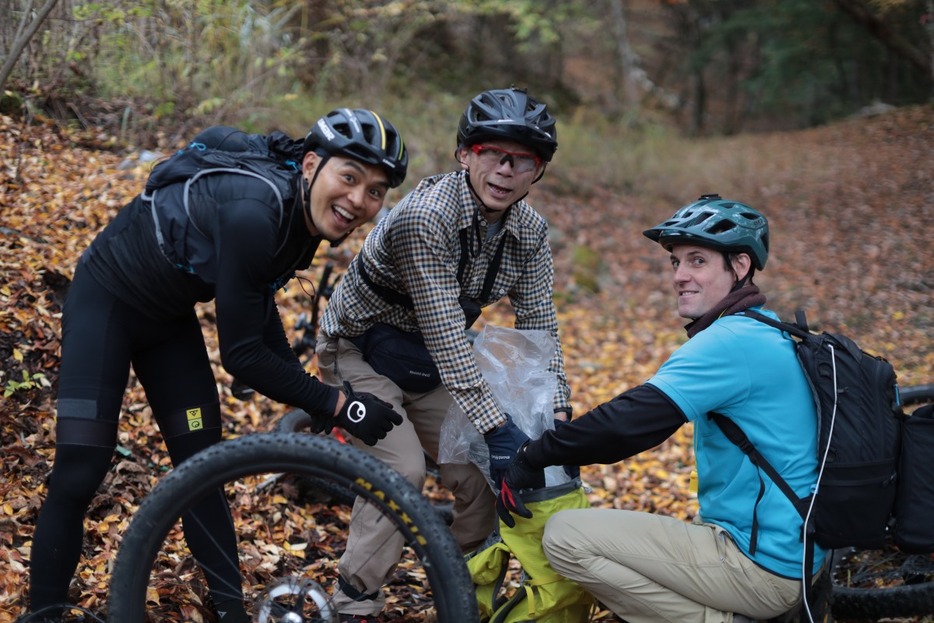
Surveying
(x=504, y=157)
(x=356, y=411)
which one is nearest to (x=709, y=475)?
(x=356, y=411)

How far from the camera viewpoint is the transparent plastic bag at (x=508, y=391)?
3.27m

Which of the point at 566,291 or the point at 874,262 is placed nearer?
the point at 566,291

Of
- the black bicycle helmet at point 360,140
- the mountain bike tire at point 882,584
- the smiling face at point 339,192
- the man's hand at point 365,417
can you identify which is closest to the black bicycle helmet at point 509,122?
the black bicycle helmet at point 360,140

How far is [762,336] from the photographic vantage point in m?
A: 2.64

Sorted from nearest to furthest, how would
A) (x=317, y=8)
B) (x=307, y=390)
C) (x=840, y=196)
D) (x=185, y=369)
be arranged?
(x=307, y=390) → (x=185, y=369) → (x=317, y=8) → (x=840, y=196)

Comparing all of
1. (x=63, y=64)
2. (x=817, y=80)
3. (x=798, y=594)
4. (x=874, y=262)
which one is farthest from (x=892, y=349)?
(x=817, y=80)

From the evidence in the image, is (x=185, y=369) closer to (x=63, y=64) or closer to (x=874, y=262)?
(x=63, y=64)

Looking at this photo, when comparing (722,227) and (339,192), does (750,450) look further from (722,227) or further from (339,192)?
(339,192)

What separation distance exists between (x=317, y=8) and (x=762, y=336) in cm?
1024

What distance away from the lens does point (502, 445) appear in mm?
3061

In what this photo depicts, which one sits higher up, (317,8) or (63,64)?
(317,8)

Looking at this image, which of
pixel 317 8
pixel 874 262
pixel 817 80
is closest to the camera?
pixel 874 262

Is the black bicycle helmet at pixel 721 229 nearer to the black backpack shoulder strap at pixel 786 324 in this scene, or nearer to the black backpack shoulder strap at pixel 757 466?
the black backpack shoulder strap at pixel 786 324

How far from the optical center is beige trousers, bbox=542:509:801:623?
8.71 ft
